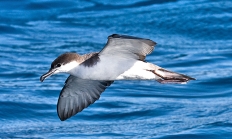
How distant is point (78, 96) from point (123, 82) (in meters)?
5.88

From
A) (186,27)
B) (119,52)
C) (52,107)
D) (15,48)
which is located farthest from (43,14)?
(119,52)

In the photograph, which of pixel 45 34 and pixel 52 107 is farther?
pixel 45 34

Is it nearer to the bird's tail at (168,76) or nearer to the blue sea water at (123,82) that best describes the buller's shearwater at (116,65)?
the bird's tail at (168,76)

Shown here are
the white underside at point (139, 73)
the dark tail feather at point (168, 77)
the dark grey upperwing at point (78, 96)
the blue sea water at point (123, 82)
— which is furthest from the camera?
the blue sea water at point (123, 82)

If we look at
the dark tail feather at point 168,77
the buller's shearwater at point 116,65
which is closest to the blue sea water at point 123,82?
the dark tail feather at point 168,77

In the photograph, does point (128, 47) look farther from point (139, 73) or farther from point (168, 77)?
point (168, 77)

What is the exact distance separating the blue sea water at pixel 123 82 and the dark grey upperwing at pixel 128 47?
3.22 metres

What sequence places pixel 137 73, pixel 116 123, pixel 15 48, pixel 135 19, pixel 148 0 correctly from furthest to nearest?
1. pixel 148 0
2. pixel 135 19
3. pixel 15 48
4. pixel 116 123
5. pixel 137 73

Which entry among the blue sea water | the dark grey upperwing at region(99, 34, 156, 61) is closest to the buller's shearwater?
the dark grey upperwing at region(99, 34, 156, 61)

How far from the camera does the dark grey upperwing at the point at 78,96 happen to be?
9367mm

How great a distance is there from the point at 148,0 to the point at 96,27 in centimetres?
241

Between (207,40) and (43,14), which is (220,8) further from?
(43,14)

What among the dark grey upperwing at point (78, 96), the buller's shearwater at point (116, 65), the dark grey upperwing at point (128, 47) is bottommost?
the dark grey upperwing at point (78, 96)

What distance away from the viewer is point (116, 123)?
1252 cm
